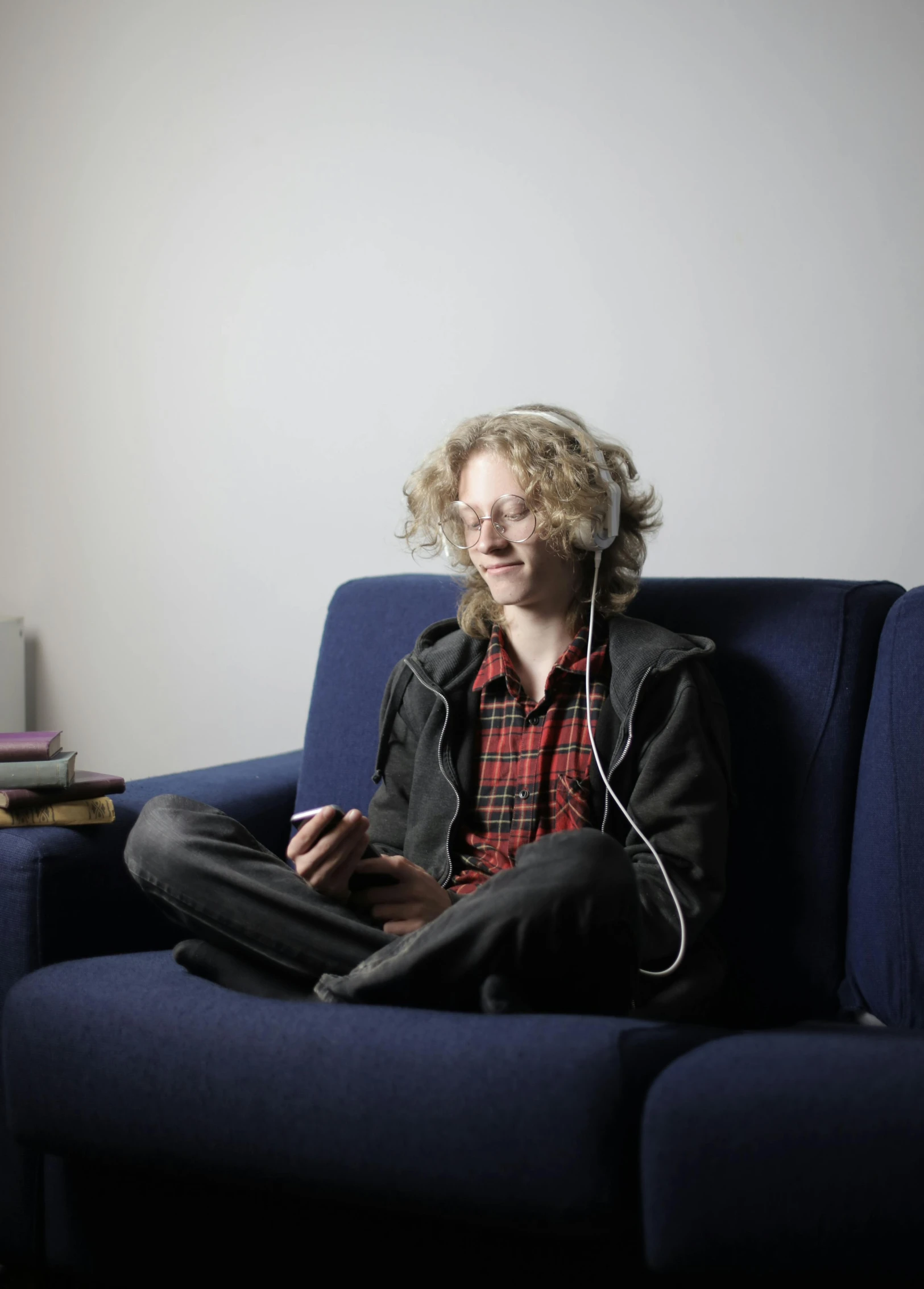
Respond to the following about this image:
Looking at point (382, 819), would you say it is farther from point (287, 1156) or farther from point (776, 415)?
point (776, 415)

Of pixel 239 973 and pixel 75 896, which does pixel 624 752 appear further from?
pixel 75 896

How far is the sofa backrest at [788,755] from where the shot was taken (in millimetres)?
1472

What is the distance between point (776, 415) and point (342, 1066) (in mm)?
1386

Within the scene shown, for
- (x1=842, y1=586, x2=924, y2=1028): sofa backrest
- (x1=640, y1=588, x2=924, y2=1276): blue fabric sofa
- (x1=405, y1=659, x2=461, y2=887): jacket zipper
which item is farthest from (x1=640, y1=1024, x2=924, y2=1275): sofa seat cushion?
(x1=405, y1=659, x2=461, y2=887): jacket zipper

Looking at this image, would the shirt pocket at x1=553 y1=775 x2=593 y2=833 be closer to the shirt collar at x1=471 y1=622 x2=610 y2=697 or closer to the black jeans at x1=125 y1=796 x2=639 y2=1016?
the shirt collar at x1=471 y1=622 x2=610 y2=697

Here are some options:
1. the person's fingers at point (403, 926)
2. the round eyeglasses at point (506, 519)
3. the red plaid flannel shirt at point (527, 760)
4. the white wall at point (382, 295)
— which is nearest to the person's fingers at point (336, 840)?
the person's fingers at point (403, 926)

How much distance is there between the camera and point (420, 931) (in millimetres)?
1147

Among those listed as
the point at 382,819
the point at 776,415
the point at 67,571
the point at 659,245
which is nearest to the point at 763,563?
the point at 776,415

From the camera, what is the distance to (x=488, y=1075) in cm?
101

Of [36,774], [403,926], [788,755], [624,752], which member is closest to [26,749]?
[36,774]

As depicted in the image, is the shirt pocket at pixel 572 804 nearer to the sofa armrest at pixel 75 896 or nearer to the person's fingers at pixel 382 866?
the person's fingers at pixel 382 866

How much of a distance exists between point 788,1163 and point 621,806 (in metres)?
0.51

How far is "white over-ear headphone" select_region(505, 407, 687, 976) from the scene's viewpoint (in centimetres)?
131

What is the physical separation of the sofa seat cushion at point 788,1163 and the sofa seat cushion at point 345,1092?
0.17ft
